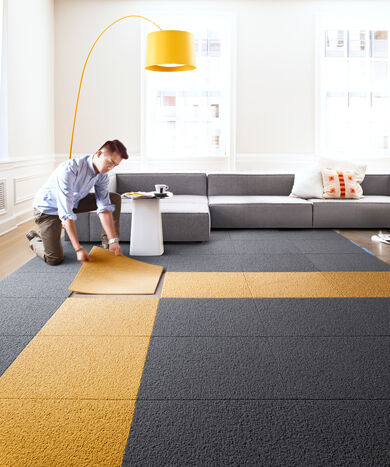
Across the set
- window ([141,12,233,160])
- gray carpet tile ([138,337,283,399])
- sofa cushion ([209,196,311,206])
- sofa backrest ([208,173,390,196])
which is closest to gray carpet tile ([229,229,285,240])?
A: sofa cushion ([209,196,311,206])

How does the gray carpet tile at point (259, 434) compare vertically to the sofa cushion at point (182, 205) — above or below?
below

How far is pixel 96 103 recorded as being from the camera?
711 centimetres

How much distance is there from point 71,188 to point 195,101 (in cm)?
433

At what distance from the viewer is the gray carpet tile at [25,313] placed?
2420 millimetres

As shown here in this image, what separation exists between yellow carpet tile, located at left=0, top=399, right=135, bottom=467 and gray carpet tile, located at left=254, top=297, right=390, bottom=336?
1019 millimetres

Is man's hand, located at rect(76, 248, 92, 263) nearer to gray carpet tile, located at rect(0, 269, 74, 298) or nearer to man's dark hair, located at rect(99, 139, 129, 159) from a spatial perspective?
gray carpet tile, located at rect(0, 269, 74, 298)

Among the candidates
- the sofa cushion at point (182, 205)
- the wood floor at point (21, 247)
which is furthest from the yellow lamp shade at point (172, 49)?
the wood floor at point (21, 247)

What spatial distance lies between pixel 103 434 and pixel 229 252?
2828 millimetres

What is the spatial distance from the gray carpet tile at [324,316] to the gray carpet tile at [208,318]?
60 mm

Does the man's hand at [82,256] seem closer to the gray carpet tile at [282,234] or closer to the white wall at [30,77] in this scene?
the gray carpet tile at [282,234]

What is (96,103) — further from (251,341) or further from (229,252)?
(251,341)

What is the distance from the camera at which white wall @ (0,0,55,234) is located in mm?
5398

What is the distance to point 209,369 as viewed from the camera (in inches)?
78.5

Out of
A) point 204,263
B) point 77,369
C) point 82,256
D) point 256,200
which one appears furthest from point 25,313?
point 256,200
